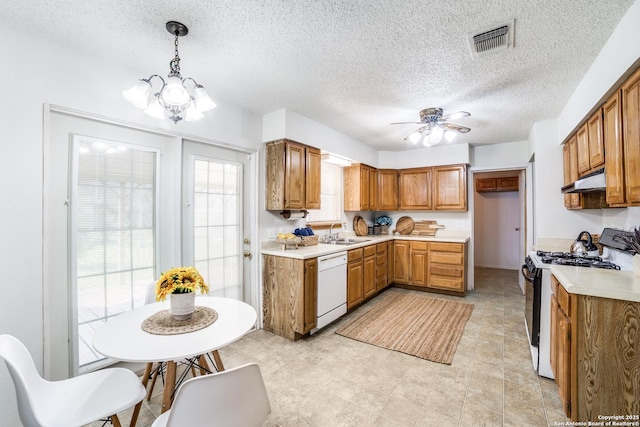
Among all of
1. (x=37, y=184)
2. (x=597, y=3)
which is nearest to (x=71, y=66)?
(x=37, y=184)

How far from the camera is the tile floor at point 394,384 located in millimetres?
1811

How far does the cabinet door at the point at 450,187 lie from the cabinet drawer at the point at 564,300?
9.31ft

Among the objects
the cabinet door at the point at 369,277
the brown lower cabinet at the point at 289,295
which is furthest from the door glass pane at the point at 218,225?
the cabinet door at the point at 369,277

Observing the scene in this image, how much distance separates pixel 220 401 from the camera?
0.98 m

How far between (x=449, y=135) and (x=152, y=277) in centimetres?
347

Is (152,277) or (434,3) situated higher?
(434,3)

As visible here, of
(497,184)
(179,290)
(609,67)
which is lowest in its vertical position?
(179,290)

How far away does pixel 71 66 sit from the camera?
1.93 m

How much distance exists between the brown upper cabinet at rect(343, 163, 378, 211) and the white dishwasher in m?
1.37

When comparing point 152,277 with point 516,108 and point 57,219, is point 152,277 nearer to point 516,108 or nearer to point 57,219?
point 57,219

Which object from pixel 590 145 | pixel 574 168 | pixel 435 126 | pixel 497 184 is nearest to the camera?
pixel 590 145

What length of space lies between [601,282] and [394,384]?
155cm

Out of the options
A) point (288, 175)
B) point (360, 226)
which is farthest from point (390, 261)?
point (288, 175)

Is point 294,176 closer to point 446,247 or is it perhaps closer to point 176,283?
point 176,283
